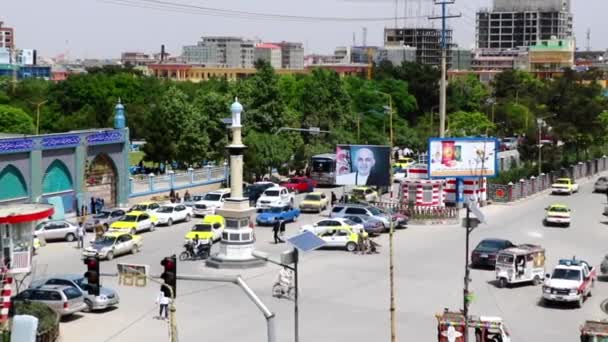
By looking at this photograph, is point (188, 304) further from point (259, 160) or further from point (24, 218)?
point (259, 160)

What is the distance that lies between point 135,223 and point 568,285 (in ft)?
66.6

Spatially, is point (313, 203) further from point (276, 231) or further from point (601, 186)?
point (601, 186)

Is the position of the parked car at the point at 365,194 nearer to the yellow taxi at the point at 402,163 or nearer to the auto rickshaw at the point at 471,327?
the yellow taxi at the point at 402,163

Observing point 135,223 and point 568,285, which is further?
point 135,223

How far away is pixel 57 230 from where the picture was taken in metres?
42.6

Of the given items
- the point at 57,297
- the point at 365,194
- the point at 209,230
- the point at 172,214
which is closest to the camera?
the point at 57,297

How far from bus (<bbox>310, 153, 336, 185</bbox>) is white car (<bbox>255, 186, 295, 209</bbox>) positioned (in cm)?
1204

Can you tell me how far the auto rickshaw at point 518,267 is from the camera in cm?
3381

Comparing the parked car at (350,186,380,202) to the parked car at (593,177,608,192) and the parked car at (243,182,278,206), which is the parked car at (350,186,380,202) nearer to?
the parked car at (243,182,278,206)

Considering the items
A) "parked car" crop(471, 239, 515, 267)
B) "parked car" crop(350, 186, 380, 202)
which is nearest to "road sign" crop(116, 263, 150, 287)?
"parked car" crop(471, 239, 515, 267)

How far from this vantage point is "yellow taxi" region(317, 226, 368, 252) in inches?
1612

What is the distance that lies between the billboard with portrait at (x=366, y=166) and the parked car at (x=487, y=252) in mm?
17297

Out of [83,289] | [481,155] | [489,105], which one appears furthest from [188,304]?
[489,105]

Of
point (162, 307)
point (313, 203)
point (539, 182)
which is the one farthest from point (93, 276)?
point (539, 182)
